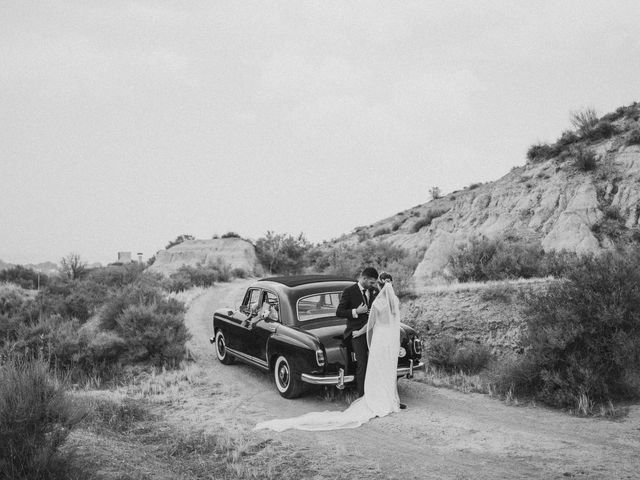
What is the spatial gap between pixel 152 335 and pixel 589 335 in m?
8.72

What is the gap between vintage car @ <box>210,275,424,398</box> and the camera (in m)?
7.49

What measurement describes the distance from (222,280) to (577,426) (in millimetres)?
25690

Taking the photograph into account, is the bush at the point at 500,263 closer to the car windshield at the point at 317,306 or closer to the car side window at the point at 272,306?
the car windshield at the point at 317,306

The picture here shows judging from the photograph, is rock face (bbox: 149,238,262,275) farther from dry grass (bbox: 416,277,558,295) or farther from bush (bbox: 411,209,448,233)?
dry grass (bbox: 416,277,558,295)

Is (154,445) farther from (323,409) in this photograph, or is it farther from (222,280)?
(222,280)

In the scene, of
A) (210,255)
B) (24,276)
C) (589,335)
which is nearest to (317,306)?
(589,335)

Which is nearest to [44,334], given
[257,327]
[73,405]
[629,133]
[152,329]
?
[152,329]

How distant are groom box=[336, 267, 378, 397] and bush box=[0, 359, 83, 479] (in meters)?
3.89

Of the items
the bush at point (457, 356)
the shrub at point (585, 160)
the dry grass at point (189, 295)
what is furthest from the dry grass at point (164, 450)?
the shrub at point (585, 160)

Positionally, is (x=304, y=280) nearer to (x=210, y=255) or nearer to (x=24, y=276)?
(x=210, y=255)

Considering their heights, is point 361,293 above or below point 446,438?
above

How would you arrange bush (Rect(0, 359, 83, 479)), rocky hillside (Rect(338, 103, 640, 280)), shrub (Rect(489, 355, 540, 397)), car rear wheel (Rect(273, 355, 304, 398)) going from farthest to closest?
rocky hillside (Rect(338, 103, 640, 280))
car rear wheel (Rect(273, 355, 304, 398))
shrub (Rect(489, 355, 540, 397))
bush (Rect(0, 359, 83, 479))

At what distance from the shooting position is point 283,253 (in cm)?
4084

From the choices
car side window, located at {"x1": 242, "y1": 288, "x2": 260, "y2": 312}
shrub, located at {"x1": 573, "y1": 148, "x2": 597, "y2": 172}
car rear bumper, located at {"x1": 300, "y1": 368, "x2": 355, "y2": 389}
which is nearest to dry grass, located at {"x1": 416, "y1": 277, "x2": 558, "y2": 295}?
car side window, located at {"x1": 242, "y1": 288, "x2": 260, "y2": 312}
